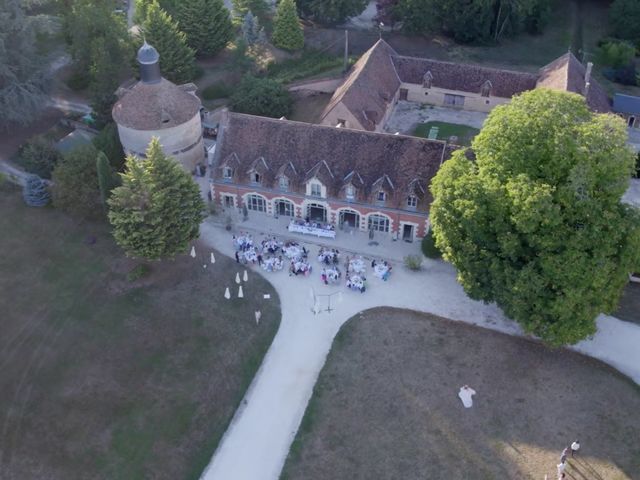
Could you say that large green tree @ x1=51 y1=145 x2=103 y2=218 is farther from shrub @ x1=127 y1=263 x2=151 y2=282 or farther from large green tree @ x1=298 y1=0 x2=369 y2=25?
large green tree @ x1=298 y1=0 x2=369 y2=25

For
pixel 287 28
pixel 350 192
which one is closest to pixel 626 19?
pixel 287 28

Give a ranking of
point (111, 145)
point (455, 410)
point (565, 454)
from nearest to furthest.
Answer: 1. point (565, 454)
2. point (455, 410)
3. point (111, 145)

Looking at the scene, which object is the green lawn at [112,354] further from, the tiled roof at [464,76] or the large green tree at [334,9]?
the large green tree at [334,9]

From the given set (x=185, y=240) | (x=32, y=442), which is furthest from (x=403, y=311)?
(x=32, y=442)

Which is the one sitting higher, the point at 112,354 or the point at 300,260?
the point at 300,260

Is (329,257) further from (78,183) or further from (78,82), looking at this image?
(78,82)

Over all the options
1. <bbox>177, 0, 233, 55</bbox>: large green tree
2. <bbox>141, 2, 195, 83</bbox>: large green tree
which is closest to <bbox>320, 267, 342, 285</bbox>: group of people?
<bbox>141, 2, 195, 83</bbox>: large green tree

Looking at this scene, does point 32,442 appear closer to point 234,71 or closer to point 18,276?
point 18,276
